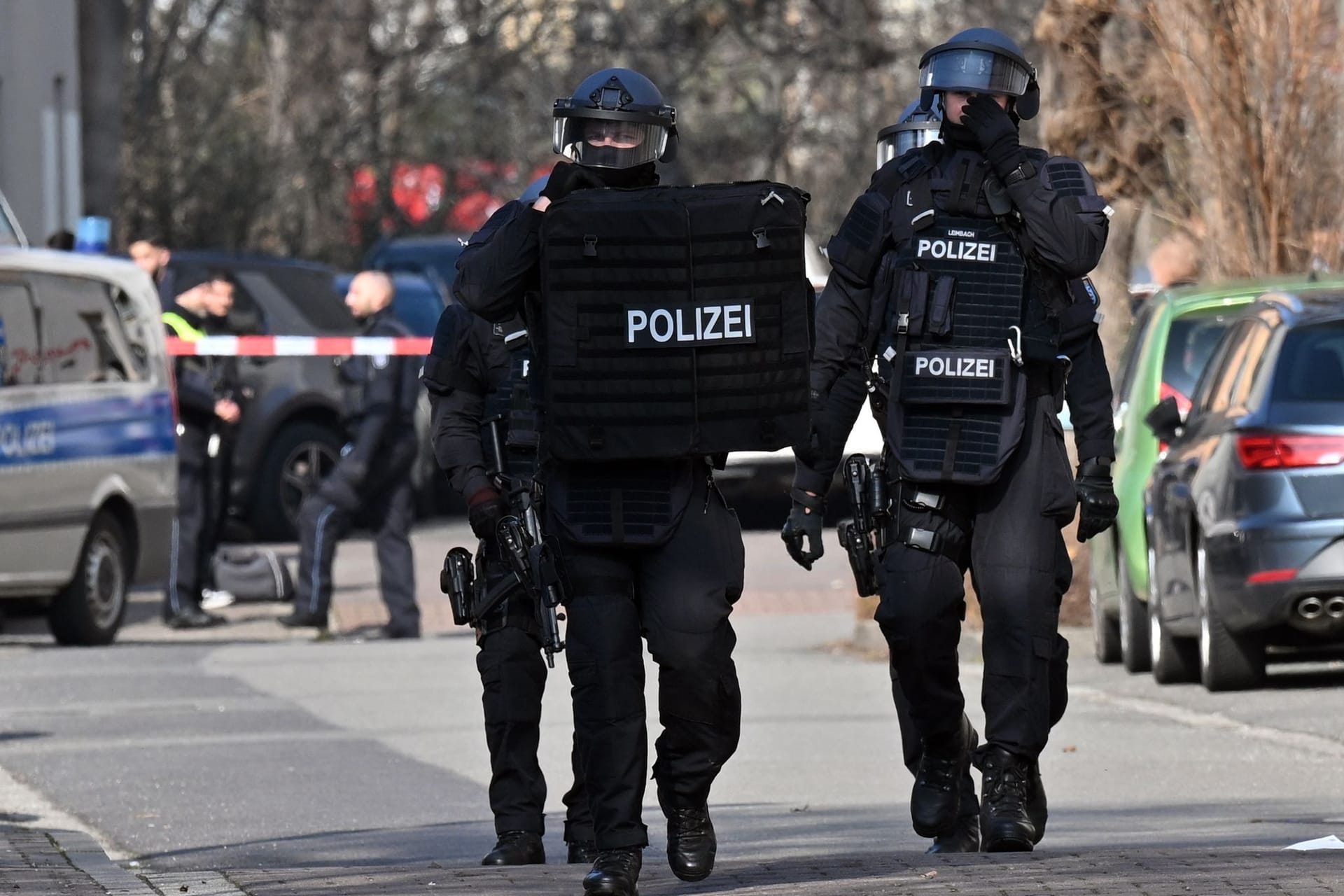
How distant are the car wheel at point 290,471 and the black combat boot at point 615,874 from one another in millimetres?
14078

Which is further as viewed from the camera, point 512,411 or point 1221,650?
point 1221,650

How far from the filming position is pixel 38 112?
22.2 metres

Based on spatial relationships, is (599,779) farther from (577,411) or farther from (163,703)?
(163,703)

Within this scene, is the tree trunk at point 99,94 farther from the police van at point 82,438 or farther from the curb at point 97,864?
the curb at point 97,864

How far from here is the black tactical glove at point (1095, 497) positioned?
6.96 m

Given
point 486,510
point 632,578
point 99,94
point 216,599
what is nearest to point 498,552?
point 486,510

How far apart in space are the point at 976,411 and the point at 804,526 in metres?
0.49

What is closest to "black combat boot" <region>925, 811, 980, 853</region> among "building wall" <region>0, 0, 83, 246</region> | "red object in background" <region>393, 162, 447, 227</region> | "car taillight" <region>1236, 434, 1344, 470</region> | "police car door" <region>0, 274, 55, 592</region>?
"car taillight" <region>1236, 434, 1344, 470</region>

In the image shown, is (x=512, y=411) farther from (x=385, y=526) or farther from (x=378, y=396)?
(x=385, y=526)

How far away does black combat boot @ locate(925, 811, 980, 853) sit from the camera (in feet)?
23.0

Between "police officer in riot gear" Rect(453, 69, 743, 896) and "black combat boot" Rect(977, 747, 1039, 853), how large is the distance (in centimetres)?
91

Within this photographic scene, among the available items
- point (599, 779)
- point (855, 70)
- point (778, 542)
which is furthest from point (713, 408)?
point (855, 70)

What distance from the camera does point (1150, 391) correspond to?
1261cm

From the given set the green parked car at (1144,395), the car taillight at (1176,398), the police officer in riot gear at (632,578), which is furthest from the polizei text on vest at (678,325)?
the car taillight at (1176,398)
